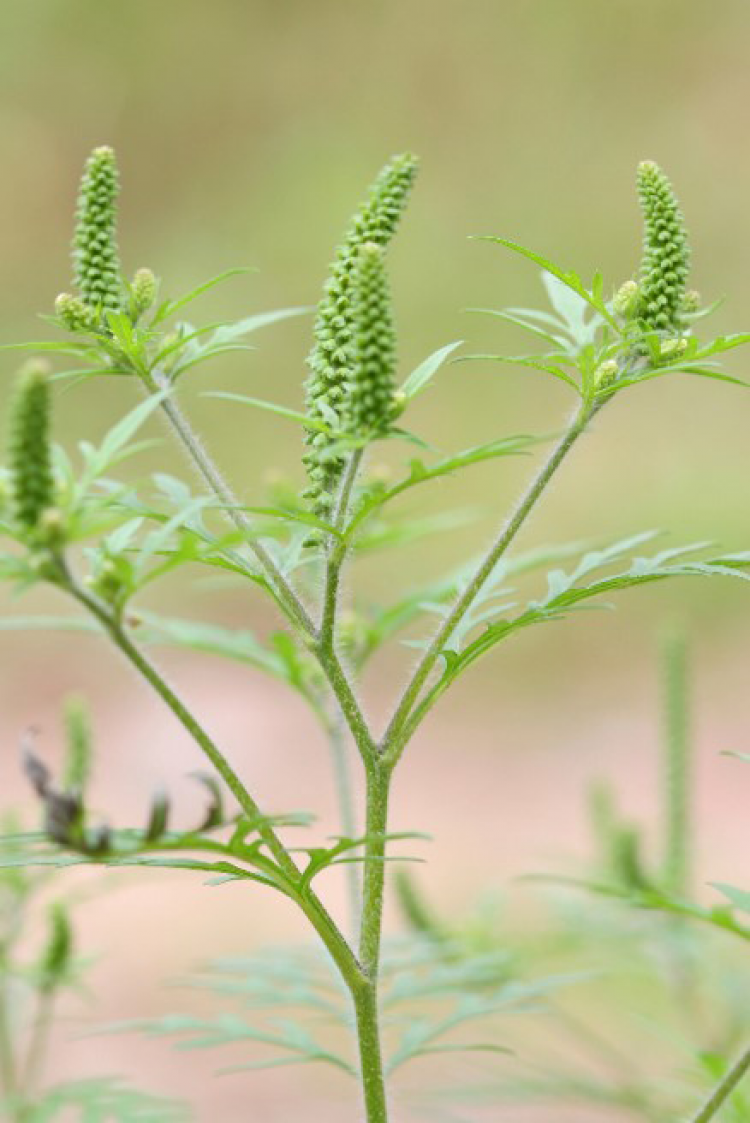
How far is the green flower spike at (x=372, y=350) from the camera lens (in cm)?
71

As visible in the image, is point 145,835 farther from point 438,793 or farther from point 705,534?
point 705,534

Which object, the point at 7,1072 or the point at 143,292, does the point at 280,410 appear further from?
the point at 7,1072

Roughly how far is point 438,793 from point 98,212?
12.8ft

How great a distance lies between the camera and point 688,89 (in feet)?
21.9

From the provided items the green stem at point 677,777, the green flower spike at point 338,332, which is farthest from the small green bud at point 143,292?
the green stem at point 677,777

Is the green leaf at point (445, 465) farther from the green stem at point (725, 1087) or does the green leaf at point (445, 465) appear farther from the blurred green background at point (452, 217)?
the blurred green background at point (452, 217)

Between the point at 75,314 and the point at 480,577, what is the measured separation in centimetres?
28

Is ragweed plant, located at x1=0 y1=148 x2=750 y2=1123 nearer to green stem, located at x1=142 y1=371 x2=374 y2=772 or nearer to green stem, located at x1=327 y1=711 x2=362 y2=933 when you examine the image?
green stem, located at x1=142 y1=371 x2=374 y2=772

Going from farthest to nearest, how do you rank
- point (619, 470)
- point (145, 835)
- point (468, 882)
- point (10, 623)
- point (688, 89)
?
point (688, 89) → point (619, 470) → point (468, 882) → point (10, 623) → point (145, 835)

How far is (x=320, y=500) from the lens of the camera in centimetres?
83

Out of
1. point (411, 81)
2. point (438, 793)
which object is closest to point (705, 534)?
point (438, 793)

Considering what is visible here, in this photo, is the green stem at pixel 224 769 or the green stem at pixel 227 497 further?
the green stem at pixel 227 497

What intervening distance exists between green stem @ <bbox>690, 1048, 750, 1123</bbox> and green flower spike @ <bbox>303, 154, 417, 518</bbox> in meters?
0.39

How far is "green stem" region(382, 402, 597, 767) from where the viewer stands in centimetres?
82
